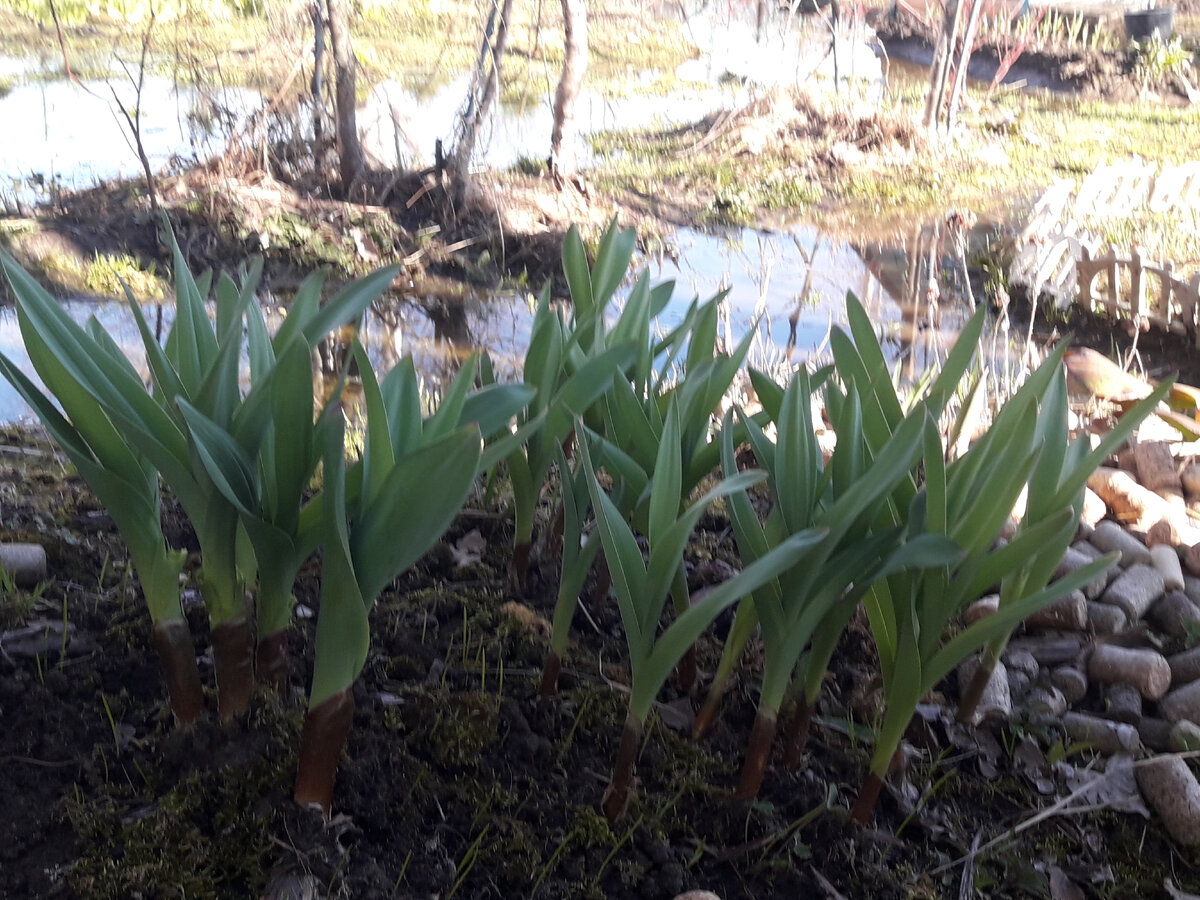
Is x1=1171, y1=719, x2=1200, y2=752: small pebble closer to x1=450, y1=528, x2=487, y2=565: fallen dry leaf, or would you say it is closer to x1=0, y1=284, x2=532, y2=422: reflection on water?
x1=450, y1=528, x2=487, y2=565: fallen dry leaf

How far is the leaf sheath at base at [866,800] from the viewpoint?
1.30m

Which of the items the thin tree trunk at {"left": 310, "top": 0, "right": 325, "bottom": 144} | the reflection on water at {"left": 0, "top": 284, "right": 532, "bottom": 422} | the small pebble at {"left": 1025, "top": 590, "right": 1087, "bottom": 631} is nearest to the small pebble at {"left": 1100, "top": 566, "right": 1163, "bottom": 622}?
the small pebble at {"left": 1025, "top": 590, "right": 1087, "bottom": 631}

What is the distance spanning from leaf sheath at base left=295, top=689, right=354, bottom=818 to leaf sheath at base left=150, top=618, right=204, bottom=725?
0.75 feet

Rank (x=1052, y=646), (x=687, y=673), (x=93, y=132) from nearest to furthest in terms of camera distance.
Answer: (x=687, y=673) < (x=1052, y=646) < (x=93, y=132)

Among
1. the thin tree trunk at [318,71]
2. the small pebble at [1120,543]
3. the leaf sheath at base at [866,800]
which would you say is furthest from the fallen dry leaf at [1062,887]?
the thin tree trunk at [318,71]

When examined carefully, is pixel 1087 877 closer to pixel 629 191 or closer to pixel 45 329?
pixel 45 329

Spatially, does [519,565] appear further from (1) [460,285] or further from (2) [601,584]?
(1) [460,285]

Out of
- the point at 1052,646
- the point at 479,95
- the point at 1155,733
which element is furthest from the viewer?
the point at 479,95

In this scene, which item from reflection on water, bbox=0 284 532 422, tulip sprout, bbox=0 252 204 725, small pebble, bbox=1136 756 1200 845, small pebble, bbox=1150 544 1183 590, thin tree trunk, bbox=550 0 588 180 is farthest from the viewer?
thin tree trunk, bbox=550 0 588 180

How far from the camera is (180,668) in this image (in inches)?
51.5

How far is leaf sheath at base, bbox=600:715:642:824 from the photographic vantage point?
48.0 inches

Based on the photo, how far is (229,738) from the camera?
131cm

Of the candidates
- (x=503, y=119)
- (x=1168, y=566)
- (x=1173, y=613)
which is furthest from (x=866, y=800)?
(x=503, y=119)

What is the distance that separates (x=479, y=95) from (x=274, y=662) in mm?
5681
